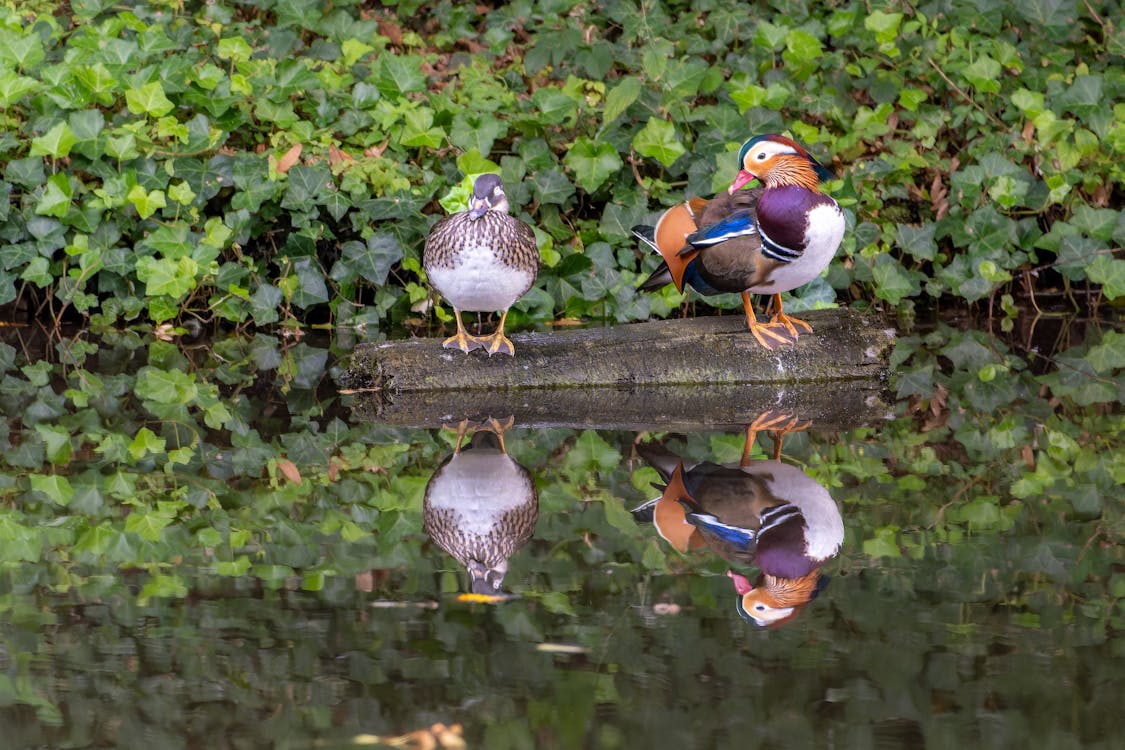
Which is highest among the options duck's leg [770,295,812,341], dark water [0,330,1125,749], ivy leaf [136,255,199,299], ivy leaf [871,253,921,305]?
ivy leaf [871,253,921,305]

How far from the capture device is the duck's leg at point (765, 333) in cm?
599

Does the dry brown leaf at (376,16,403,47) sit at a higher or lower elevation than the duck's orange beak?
higher

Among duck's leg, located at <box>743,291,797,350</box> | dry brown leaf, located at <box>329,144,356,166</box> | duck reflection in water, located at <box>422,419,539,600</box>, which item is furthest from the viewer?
dry brown leaf, located at <box>329,144,356,166</box>

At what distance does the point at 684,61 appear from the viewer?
8.52 metres

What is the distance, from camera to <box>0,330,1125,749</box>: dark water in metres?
2.81

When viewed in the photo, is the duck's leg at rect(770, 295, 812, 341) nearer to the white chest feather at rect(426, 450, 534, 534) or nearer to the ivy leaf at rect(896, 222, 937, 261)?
the white chest feather at rect(426, 450, 534, 534)

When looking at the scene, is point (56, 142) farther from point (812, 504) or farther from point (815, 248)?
point (812, 504)

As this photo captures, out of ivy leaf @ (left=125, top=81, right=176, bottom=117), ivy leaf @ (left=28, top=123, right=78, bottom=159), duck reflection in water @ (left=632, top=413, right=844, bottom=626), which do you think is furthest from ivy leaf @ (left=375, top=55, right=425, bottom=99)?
duck reflection in water @ (left=632, top=413, right=844, bottom=626)

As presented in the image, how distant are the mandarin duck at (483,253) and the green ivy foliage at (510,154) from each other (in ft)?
5.63

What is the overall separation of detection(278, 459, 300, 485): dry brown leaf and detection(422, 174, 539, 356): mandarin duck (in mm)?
943

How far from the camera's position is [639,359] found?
6020 mm

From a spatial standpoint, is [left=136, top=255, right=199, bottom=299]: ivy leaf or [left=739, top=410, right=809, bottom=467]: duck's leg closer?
[left=739, top=410, right=809, bottom=467]: duck's leg

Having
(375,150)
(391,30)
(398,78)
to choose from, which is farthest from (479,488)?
(391,30)

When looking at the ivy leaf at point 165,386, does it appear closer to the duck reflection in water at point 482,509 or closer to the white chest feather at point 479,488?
the duck reflection in water at point 482,509
